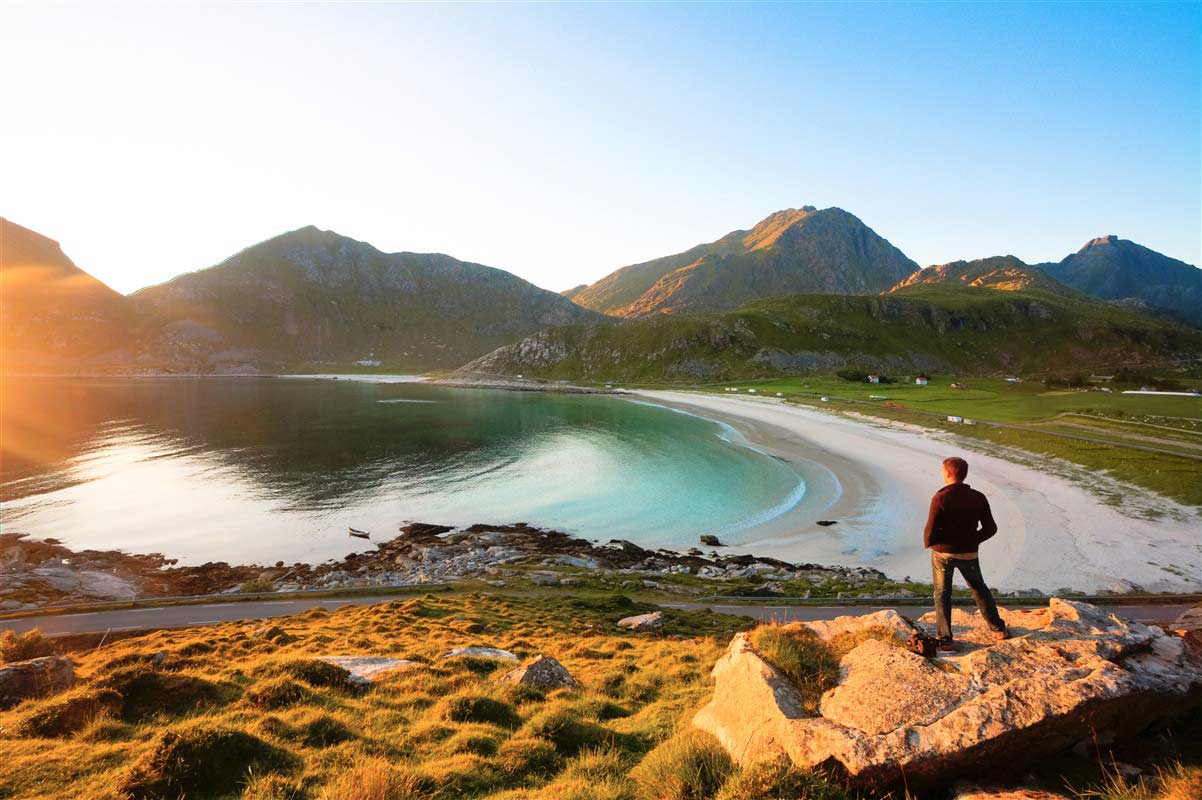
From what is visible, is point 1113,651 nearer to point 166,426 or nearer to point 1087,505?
point 1087,505

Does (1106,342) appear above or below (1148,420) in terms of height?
above

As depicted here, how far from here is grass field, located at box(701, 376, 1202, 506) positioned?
1610 inches

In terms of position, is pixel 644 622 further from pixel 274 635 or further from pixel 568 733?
pixel 274 635

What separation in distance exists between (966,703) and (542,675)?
28.1 feet

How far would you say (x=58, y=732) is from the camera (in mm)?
8727

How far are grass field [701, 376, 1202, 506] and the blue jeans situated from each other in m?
40.6

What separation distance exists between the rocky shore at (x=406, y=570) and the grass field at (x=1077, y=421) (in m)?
29.8

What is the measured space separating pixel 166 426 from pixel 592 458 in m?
80.2

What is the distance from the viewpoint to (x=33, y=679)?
10992mm

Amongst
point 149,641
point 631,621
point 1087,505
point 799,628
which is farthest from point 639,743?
point 1087,505

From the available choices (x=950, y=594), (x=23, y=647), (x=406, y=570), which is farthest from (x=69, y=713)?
(x=406, y=570)

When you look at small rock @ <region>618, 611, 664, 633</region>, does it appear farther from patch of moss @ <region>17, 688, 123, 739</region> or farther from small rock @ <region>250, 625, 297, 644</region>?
patch of moss @ <region>17, 688, 123, 739</region>

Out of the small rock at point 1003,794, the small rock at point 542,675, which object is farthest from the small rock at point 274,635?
the small rock at point 1003,794

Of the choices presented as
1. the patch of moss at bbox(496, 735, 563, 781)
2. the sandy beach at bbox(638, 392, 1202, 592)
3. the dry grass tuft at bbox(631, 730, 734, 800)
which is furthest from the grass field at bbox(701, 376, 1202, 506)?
the patch of moss at bbox(496, 735, 563, 781)
